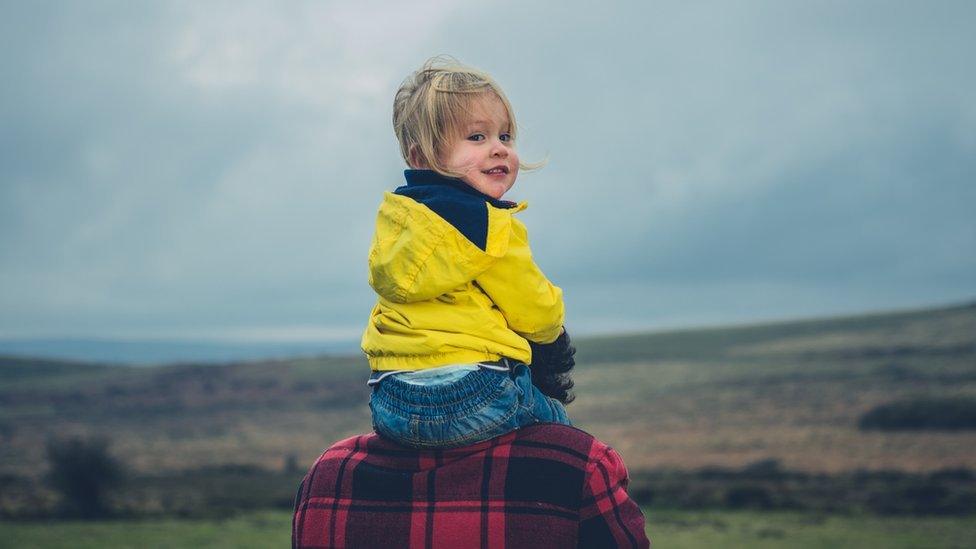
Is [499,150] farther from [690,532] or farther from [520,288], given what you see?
[690,532]

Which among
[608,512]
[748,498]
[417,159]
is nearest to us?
[608,512]

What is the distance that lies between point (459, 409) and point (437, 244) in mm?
367

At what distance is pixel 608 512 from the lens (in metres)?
2.26

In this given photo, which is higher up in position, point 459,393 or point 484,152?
point 484,152

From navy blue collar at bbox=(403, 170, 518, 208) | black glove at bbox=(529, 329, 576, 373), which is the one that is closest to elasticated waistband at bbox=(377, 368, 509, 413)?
black glove at bbox=(529, 329, 576, 373)

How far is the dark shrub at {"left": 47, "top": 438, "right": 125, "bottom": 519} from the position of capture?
2520cm

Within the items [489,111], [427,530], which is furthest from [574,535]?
[489,111]

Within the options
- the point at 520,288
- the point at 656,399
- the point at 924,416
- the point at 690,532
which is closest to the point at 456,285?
the point at 520,288

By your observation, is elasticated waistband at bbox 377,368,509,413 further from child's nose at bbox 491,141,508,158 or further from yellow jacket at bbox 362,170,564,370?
child's nose at bbox 491,141,508,158

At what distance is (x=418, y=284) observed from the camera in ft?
7.48

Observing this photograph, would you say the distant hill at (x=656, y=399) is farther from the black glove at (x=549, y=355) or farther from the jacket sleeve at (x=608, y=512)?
the jacket sleeve at (x=608, y=512)

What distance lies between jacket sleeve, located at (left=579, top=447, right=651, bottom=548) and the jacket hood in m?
0.52

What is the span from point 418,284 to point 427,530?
0.55 m

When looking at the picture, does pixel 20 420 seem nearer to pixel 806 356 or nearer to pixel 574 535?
pixel 806 356
